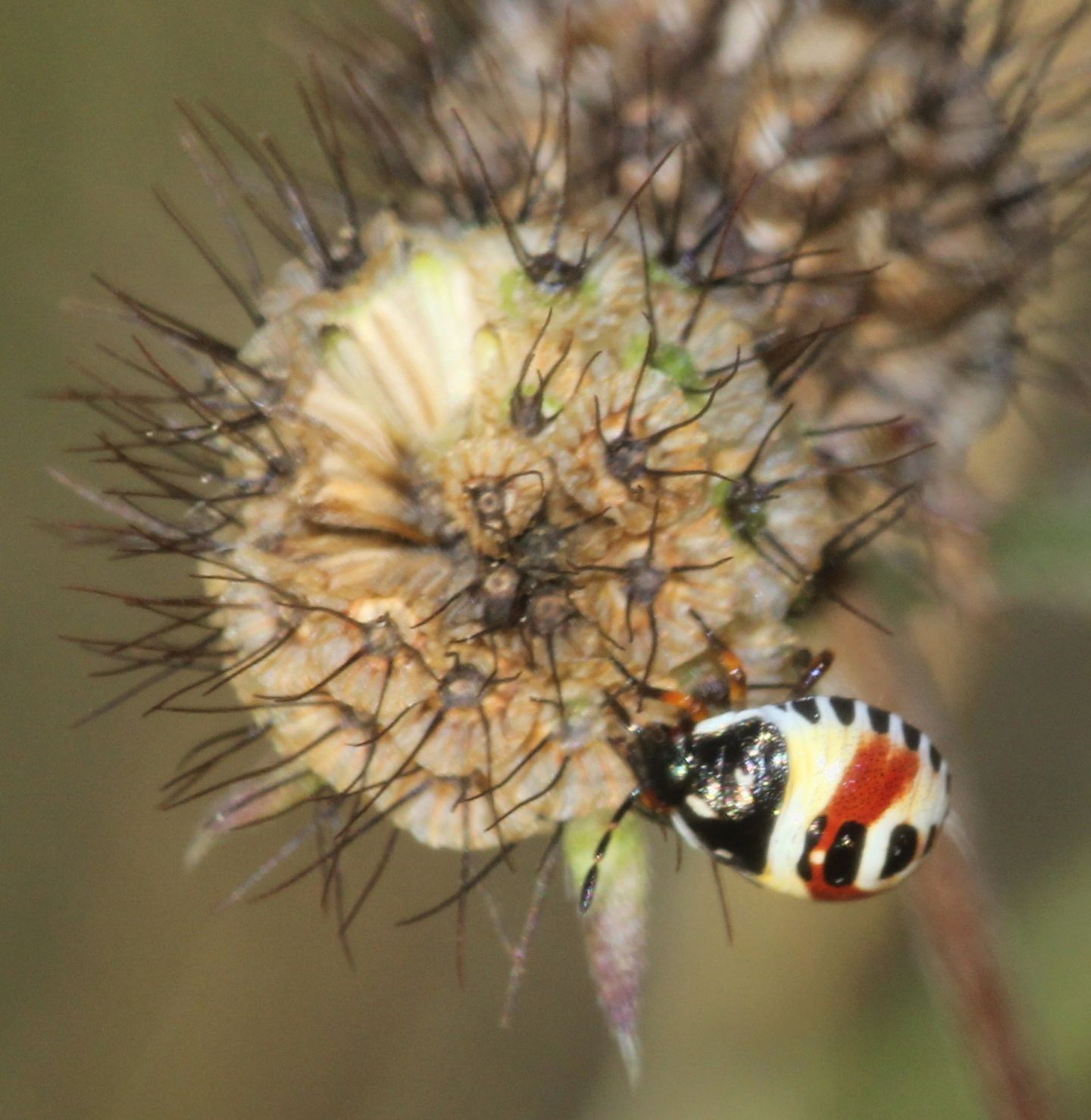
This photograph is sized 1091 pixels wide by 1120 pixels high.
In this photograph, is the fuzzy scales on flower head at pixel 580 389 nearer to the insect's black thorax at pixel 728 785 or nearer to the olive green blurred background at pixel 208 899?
the insect's black thorax at pixel 728 785

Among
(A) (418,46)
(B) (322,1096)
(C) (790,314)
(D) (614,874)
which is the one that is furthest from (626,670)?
(B) (322,1096)

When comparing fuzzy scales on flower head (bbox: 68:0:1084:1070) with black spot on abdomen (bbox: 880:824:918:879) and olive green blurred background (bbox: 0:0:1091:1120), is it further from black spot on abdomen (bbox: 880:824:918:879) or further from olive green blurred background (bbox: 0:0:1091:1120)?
olive green blurred background (bbox: 0:0:1091:1120)

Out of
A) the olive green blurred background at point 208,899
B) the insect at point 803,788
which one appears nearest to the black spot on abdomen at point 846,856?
the insect at point 803,788

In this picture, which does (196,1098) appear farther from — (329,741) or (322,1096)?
(329,741)

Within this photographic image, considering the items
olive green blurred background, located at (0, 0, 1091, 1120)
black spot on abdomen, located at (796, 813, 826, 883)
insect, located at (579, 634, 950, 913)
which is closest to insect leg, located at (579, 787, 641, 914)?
insect, located at (579, 634, 950, 913)

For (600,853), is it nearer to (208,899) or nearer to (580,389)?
(580,389)

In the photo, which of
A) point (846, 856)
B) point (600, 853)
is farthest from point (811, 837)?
point (600, 853)
